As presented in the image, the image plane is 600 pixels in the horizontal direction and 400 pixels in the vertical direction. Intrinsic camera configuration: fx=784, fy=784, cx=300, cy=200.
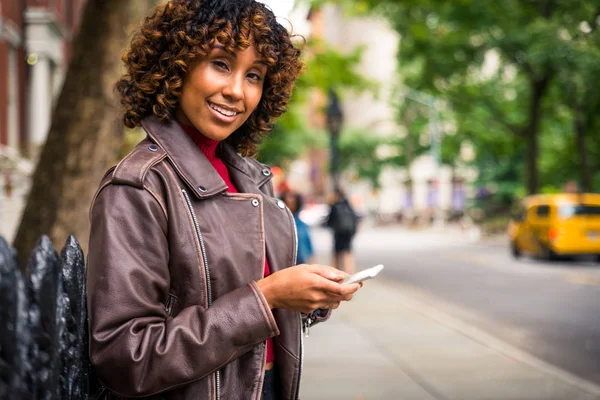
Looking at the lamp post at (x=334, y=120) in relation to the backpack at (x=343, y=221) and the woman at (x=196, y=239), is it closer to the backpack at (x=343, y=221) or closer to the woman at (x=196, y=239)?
the backpack at (x=343, y=221)

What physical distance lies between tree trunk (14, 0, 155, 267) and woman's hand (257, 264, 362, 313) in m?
4.80

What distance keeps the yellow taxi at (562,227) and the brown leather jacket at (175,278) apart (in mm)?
18777

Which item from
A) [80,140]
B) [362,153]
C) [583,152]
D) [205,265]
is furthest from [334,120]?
[362,153]

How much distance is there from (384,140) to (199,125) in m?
56.7

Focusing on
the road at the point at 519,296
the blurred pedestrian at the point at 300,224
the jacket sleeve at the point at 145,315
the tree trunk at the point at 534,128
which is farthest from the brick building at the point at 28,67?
the jacket sleeve at the point at 145,315

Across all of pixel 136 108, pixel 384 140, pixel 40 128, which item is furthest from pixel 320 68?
pixel 384 140

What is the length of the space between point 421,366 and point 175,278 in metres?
6.09

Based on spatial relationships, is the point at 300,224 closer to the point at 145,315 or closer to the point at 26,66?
the point at 145,315

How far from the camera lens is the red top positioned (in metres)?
1.87

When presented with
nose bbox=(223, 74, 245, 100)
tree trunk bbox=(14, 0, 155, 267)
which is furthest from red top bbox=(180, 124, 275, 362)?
tree trunk bbox=(14, 0, 155, 267)

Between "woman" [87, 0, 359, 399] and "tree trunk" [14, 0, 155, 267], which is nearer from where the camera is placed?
"woman" [87, 0, 359, 399]

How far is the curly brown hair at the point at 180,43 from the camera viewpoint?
1756mm

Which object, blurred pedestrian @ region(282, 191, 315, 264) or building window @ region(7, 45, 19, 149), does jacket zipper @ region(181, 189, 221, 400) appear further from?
building window @ region(7, 45, 19, 149)

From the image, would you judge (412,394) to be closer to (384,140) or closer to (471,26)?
(471,26)
